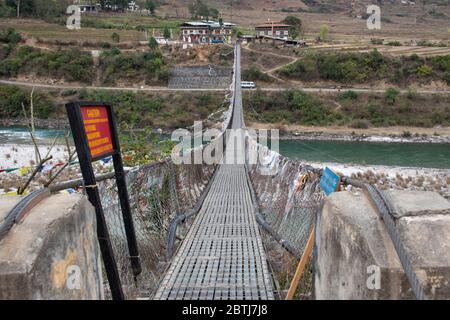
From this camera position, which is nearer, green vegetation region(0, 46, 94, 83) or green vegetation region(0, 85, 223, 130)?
green vegetation region(0, 85, 223, 130)

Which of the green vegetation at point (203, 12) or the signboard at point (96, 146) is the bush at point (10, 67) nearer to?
the green vegetation at point (203, 12)

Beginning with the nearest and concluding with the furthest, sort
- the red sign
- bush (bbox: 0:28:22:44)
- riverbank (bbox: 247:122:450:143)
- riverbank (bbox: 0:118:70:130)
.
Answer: the red sign < riverbank (bbox: 247:122:450:143) < riverbank (bbox: 0:118:70:130) < bush (bbox: 0:28:22:44)

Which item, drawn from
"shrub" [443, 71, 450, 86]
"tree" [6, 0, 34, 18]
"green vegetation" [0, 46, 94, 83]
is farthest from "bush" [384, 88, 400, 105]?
"tree" [6, 0, 34, 18]

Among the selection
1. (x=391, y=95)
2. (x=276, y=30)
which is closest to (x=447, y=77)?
(x=391, y=95)

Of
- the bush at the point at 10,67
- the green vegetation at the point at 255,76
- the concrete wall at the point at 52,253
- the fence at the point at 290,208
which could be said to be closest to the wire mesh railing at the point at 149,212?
the fence at the point at 290,208

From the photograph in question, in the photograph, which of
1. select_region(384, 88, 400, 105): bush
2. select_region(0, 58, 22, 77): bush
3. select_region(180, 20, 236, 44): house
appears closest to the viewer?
select_region(384, 88, 400, 105): bush

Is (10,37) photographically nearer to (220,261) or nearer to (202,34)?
(202,34)

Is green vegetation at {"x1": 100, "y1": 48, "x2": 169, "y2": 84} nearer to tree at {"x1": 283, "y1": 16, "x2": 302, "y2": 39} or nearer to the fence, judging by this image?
tree at {"x1": 283, "y1": 16, "x2": 302, "y2": 39}
